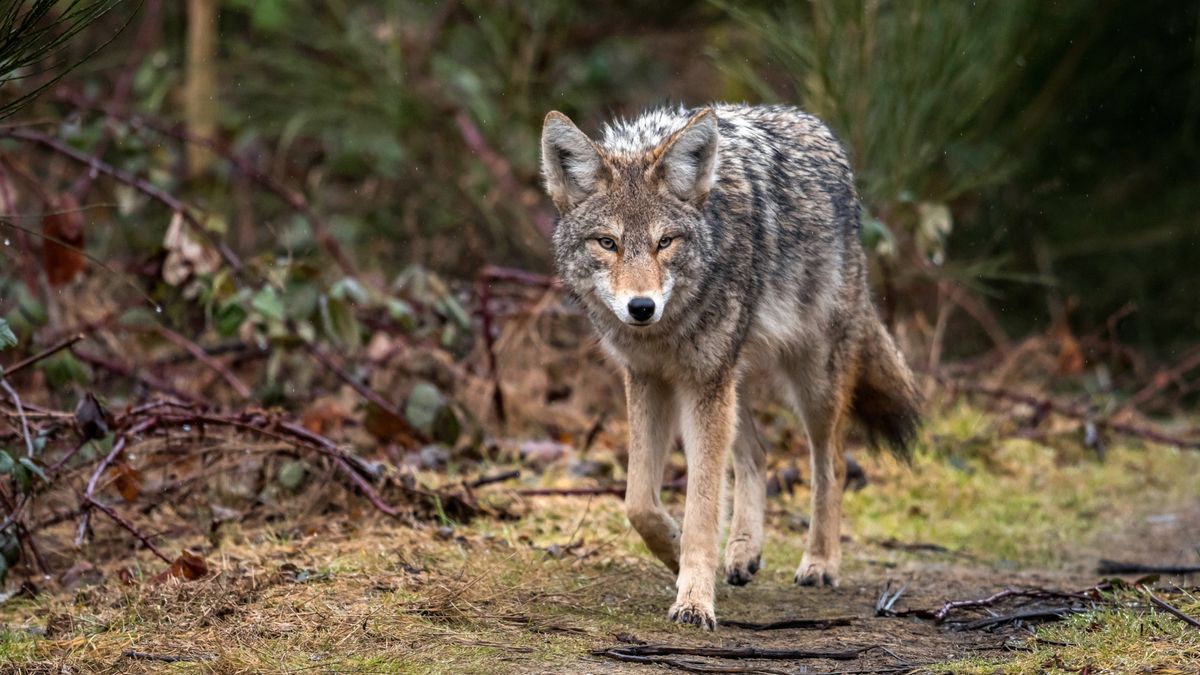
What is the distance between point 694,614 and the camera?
175 inches

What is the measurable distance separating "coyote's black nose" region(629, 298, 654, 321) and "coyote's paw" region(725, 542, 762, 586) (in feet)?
4.79

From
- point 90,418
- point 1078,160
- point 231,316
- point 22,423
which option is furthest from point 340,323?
point 1078,160

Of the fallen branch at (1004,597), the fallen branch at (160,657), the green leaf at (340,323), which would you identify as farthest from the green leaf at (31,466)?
the fallen branch at (1004,597)

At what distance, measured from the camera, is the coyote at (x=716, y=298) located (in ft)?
15.3

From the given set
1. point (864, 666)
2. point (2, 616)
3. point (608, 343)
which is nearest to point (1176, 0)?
point (608, 343)

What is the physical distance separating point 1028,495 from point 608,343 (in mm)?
3616

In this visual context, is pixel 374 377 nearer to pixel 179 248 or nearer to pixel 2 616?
pixel 179 248

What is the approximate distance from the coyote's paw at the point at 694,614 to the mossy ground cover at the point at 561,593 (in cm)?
6

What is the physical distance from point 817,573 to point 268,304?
2.84 metres

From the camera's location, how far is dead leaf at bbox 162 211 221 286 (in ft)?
22.0

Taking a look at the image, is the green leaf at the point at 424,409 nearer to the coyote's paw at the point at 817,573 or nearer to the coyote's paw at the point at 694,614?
the coyote's paw at the point at 817,573

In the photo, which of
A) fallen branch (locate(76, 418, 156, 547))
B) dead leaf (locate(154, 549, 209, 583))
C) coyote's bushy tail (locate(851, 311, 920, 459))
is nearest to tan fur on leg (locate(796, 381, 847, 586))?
coyote's bushy tail (locate(851, 311, 920, 459))

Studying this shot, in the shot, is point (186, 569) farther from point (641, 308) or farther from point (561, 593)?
point (641, 308)

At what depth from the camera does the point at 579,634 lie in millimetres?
4219
